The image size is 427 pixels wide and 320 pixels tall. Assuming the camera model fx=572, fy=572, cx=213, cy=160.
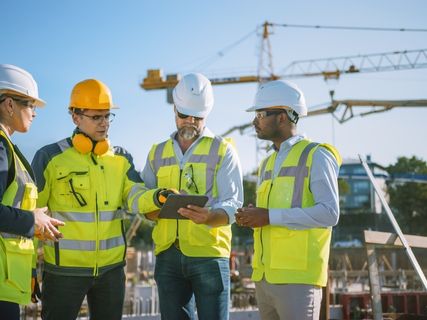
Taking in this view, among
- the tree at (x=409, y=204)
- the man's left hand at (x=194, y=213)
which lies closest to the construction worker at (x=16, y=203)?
the man's left hand at (x=194, y=213)

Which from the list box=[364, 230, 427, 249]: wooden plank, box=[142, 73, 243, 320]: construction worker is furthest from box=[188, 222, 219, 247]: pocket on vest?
box=[364, 230, 427, 249]: wooden plank

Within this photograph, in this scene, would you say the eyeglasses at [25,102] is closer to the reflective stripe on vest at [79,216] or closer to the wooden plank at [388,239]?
the reflective stripe on vest at [79,216]

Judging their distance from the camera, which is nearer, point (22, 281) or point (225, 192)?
point (22, 281)

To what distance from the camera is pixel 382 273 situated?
83.1 ft

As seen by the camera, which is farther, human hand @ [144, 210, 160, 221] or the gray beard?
the gray beard

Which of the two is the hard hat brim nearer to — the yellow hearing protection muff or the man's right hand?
the yellow hearing protection muff

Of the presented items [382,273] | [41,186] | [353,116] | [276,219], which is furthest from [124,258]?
[353,116]

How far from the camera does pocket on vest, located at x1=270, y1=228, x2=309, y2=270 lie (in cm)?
397

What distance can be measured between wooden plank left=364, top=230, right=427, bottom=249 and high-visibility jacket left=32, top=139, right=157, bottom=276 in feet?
6.07

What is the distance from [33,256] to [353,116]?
45143 millimetres

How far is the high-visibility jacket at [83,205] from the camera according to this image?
421 centimetres

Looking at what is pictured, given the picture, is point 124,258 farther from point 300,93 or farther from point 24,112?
point 300,93

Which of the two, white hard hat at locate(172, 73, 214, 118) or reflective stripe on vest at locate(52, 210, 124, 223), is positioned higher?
white hard hat at locate(172, 73, 214, 118)

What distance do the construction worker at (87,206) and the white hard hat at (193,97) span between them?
21.9 inches
